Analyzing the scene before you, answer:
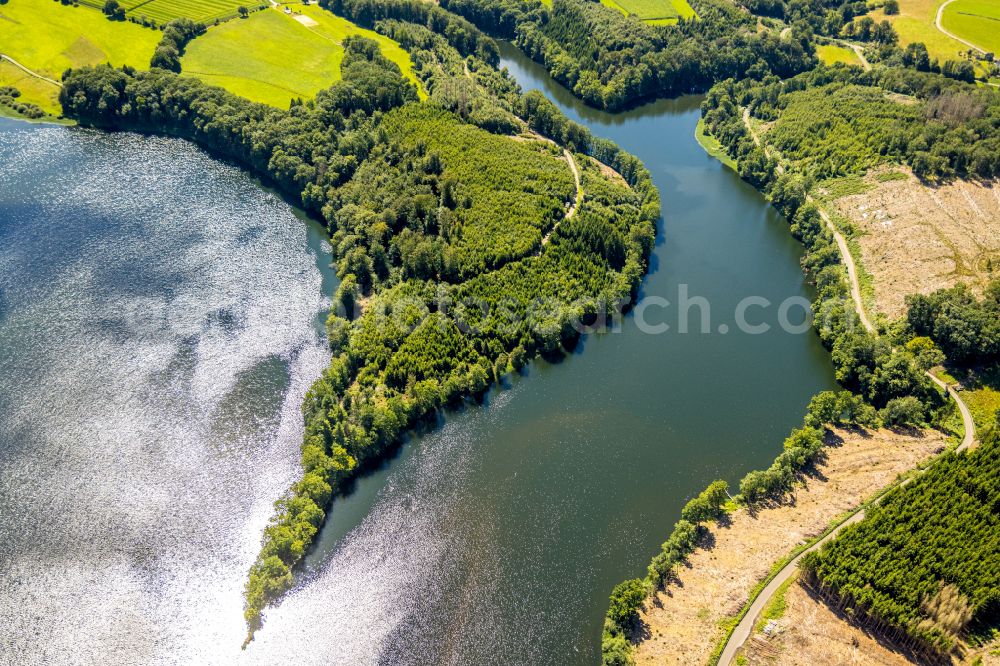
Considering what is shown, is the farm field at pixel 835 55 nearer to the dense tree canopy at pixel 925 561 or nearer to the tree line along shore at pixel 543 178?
the tree line along shore at pixel 543 178

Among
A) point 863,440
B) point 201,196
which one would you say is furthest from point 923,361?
point 201,196

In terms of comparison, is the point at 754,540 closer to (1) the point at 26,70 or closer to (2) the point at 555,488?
(2) the point at 555,488

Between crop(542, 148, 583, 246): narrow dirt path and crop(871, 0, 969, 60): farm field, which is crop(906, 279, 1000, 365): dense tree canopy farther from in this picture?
crop(871, 0, 969, 60): farm field

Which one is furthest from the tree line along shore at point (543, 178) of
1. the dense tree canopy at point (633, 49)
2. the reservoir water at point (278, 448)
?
the reservoir water at point (278, 448)

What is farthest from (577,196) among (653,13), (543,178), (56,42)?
(56,42)

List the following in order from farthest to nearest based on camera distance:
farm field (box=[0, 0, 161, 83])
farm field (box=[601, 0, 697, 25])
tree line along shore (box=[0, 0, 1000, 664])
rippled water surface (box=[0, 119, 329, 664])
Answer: farm field (box=[601, 0, 697, 25]), farm field (box=[0, 0, 161, 83]), tree line along shore (box=[0, 0, 1000, 664]), rippled water surface (box=[0, 119, 329, 664])

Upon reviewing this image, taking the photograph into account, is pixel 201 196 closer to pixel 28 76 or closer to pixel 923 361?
pixel 28 76

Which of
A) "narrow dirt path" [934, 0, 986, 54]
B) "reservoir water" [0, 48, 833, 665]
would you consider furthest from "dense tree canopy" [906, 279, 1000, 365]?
"narrow dirt path" [934, 0, 986, 54]
